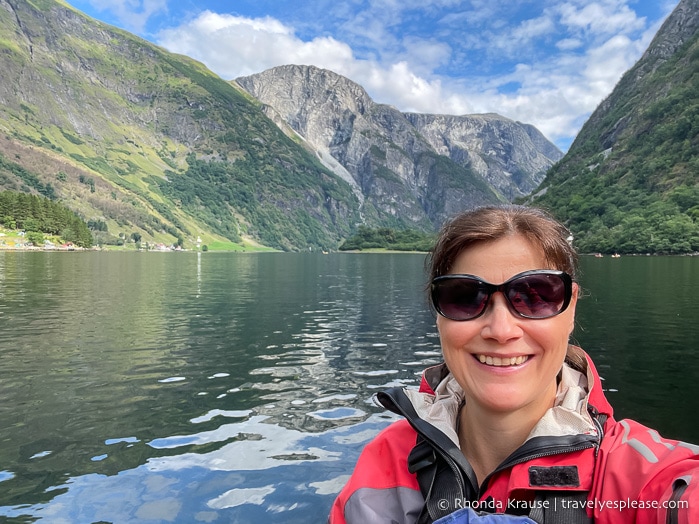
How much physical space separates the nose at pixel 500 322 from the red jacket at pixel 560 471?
1.76 feet

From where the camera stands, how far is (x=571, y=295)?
2.98 m

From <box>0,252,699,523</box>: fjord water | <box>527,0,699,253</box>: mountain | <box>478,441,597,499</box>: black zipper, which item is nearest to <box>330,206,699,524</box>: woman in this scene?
<box>478,441,597,499</box>: black zipper

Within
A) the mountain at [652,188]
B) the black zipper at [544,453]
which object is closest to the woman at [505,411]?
the black zipper at [544,453]

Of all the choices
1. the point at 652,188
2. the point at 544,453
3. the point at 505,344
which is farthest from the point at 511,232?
the point at 652,188

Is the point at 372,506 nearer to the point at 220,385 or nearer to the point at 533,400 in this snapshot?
the point at 533,400

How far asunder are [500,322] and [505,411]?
0.56 meters

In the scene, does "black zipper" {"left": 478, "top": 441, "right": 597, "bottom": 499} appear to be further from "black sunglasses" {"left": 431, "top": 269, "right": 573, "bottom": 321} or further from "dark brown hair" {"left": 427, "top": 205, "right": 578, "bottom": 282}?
"dark brown hair" {"left": 427, "top": 205, "right": 578, "bottom": 282}

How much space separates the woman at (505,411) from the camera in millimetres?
2576

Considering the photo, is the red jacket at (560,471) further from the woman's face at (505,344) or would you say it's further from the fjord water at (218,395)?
the fjord water at (218,395)

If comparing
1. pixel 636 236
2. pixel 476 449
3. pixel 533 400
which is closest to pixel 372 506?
pixel 476 449

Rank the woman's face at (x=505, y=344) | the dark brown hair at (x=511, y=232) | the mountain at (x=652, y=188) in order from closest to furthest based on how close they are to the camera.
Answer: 1. the woman's face at (x=505, y=344)
2. the dark brown hair at (x=511, y=232)
3. the mountain at (x=652, y=188)

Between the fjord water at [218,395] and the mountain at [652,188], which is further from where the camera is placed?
the mountain at [652,188]

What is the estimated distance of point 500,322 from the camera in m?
2.87

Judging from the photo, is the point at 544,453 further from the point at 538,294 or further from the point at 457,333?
the point at 538,294
